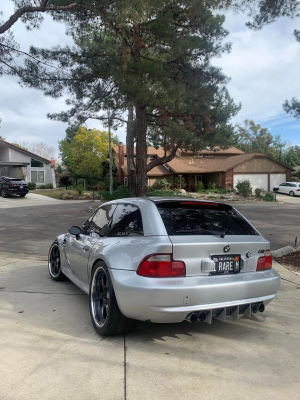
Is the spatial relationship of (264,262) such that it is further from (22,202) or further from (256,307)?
(22,202)

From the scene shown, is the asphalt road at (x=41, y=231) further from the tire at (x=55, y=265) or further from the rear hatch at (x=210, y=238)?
the rear hatch at (x=210, y=238)

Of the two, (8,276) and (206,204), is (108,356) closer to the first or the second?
(206,204)

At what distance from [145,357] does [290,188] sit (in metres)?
38.1

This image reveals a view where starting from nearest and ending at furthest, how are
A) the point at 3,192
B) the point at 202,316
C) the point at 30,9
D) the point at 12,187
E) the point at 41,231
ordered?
1. the point at 202,316
2. the point at 30,9
3. the point at 41,231
4. the point at 12,187
5. the point at 3,192

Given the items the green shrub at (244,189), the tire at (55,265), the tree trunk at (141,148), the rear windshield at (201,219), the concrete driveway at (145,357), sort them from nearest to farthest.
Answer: the concrete driveway at (145,357)
the rear windshield at (201,219)
the tire at (55,265)
the tree trunk at (141,148)
the green shrub at (244,189)

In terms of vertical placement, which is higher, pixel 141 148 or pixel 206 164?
pixel 206 164

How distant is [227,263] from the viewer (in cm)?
361

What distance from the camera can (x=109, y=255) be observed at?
3.79m

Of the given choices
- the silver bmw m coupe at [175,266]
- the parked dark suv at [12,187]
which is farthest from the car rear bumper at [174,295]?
the parked dark suv at [12,187]

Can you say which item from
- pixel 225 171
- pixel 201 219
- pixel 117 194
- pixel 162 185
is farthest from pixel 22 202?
pixel 201 219

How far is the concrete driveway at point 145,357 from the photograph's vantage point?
9.00ft

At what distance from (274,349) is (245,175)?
37433mm

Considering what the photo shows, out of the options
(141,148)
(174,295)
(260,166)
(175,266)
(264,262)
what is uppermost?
(260,166)

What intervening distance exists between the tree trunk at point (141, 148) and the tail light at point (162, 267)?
1262cm
